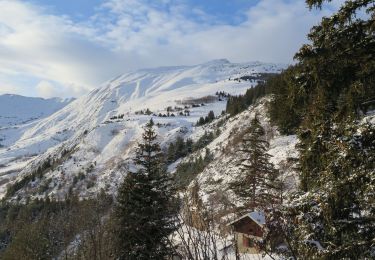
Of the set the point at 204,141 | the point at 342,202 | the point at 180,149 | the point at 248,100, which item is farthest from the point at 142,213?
the point at 248,100

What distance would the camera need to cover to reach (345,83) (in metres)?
7.75

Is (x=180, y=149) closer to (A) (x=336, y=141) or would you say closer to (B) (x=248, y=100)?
(B) (x=248, y=100)

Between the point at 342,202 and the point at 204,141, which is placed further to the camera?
the point at 204,141

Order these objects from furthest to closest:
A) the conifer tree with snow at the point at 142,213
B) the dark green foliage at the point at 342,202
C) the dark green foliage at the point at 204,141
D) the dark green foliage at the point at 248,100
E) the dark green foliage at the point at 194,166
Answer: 1. the dark green foliage at the point at 248,100
2. the dark green foliage at the point at 204,141
3. the dark green foliage at the point at 194,166
4. the conifer tree with snow at the point at 142,213
5. the dark green foliage at the point at 342,202

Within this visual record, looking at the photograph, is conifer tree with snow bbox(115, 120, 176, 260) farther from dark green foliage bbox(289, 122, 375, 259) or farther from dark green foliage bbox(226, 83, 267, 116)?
dark green foliage bbox(226, 83, 267, 116)

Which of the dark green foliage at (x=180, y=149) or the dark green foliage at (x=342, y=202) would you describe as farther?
the dark green foliage at (x=180, y=149)

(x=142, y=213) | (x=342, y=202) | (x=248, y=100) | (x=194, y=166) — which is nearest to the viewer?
(x=342, y=202)

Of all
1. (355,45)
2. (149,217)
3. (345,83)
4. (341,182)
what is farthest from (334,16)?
(149,217)

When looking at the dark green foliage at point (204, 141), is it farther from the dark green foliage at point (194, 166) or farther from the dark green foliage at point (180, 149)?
the dark green foliage at point (194, 166)

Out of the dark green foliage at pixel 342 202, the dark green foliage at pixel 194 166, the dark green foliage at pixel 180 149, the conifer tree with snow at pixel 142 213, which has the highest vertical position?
the dark green foliage at pixel 342 202

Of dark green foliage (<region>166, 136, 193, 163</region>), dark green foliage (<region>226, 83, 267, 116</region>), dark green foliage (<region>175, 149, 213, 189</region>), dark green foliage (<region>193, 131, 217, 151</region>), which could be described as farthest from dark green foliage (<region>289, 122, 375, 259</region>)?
dark green foliage (<region>226, 83, 267, 116</region>)

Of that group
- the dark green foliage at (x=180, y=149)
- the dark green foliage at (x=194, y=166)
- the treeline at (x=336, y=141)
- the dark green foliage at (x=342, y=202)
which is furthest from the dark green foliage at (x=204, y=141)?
the dark green foliage at (x=342, y=202)

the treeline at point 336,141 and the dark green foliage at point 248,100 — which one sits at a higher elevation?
the treeline at point 336,141

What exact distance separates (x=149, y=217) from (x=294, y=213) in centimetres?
1345
